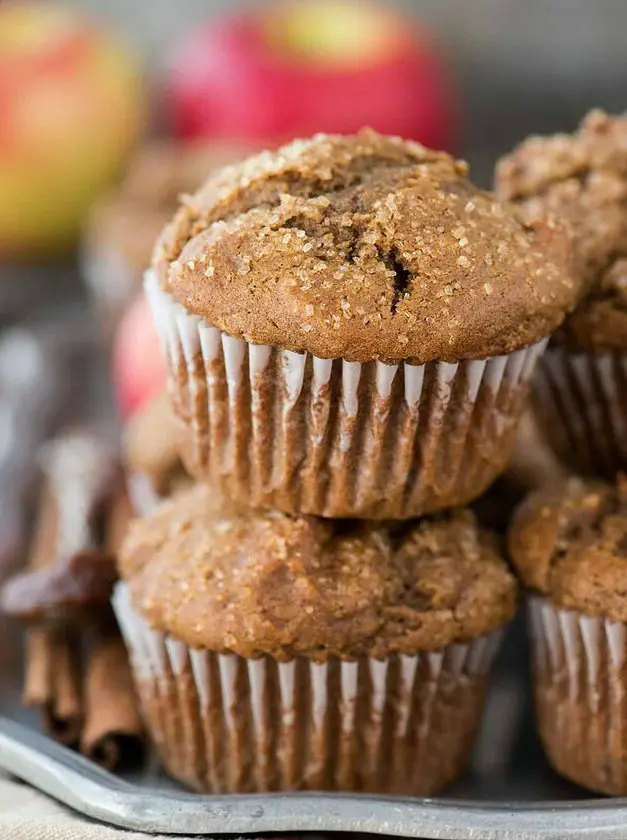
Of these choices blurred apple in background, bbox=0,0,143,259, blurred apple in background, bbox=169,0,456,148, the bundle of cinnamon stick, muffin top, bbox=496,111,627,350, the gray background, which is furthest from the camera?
the gray background

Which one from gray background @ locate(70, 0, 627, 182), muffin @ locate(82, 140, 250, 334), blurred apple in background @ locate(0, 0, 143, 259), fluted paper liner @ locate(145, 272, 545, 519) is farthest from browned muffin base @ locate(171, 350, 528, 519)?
gray background @ locate(70, 0, 627, 182)

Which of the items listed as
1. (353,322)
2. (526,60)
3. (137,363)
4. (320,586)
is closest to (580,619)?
(320,586)

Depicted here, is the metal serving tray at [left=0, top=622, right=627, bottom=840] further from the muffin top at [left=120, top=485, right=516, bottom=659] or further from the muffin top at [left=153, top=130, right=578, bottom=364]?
the muffin top at [left=153, top=130, right=578, bottom=364]

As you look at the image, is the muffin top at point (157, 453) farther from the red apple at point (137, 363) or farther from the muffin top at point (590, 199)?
the muffin top at point (590, 199)

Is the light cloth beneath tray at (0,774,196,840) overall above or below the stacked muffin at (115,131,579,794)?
below

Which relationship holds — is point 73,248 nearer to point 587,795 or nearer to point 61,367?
point 61,367

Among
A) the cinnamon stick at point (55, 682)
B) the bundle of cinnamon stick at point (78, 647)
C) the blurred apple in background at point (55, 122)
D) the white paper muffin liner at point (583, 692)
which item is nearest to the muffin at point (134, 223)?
the blurred apple in background at point (55, 122)

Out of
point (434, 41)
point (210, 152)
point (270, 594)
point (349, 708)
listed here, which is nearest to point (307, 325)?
point (270, 594)
